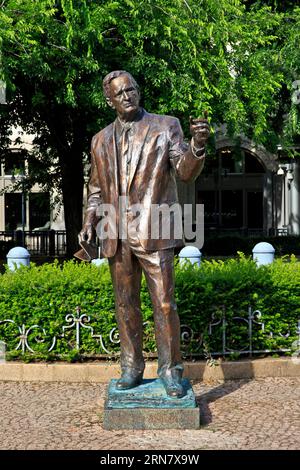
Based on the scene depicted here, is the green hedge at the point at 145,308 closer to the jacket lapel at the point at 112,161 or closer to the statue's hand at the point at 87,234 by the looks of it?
the statue's hand at the point at 87,234

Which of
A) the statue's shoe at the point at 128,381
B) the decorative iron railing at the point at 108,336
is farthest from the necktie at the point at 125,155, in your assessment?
the decorative iron railing at the point at 108,336

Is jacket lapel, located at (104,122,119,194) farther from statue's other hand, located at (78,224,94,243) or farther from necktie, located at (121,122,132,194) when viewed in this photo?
statue's other hand, located at (78,224,94,243)

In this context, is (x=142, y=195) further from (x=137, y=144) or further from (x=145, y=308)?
(x=145, y=308)

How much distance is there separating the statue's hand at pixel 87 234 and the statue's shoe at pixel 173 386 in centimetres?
118

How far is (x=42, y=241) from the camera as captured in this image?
24922mm

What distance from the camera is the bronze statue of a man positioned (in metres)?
4.85

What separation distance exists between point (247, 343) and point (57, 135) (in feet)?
33.1

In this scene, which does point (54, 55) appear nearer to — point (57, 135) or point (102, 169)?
point (57, 135)

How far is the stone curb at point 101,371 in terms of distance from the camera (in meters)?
6.48

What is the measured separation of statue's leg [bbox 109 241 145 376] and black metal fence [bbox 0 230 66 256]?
18066 mm

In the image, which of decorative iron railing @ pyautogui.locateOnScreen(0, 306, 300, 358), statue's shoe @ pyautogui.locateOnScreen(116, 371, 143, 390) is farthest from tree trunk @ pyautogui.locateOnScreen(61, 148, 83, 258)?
statue's shoe @ pyautogui.locateOnScreen(116, 371, 143, 390)

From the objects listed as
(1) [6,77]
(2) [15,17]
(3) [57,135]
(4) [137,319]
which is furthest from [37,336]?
(3) [57,135]

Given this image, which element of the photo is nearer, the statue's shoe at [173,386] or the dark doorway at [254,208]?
the statue's shoe at [173,386]

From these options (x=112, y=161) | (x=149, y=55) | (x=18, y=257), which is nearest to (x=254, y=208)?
(x=149, y=55)
